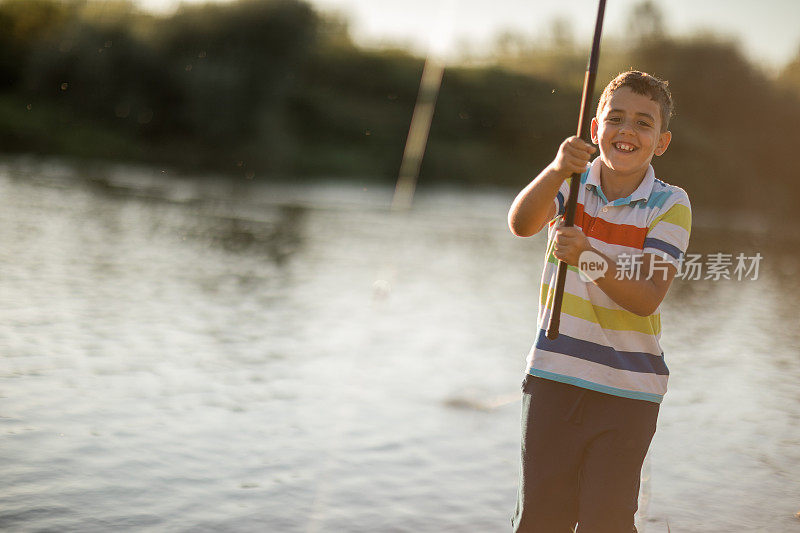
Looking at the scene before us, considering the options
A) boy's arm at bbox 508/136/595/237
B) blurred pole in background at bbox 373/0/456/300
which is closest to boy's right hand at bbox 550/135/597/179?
boy's arm at bbox 508/136/595/237

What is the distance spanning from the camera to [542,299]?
7.88 ft

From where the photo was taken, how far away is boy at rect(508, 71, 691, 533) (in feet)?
7.32

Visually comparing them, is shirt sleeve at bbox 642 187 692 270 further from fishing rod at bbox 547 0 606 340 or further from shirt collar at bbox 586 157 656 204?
fishing rod at bbox 547 0 606 340

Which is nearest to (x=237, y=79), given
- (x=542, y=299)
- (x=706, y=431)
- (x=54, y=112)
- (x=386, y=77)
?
(x=54, y=112)

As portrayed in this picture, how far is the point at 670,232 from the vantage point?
7.30 feet

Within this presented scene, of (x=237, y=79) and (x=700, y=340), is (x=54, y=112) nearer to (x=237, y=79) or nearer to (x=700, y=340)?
(x=237, y=79)

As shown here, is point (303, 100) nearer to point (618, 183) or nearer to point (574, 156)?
point (618, 183)

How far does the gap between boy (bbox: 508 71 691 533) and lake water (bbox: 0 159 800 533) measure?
145 centimetres

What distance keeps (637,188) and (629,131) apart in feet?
0.48

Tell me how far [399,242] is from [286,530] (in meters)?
12.3

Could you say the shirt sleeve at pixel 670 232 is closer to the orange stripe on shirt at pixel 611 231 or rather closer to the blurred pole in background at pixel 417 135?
the orange stripe on shirt at pixel 611 231

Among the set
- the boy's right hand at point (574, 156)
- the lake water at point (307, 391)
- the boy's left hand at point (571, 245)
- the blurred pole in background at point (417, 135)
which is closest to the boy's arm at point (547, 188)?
the boy's right hand at point (574, 156)

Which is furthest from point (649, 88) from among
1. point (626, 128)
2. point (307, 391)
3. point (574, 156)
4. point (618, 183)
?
point (307, 391)

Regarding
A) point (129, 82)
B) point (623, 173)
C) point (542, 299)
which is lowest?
point (542, 299)
